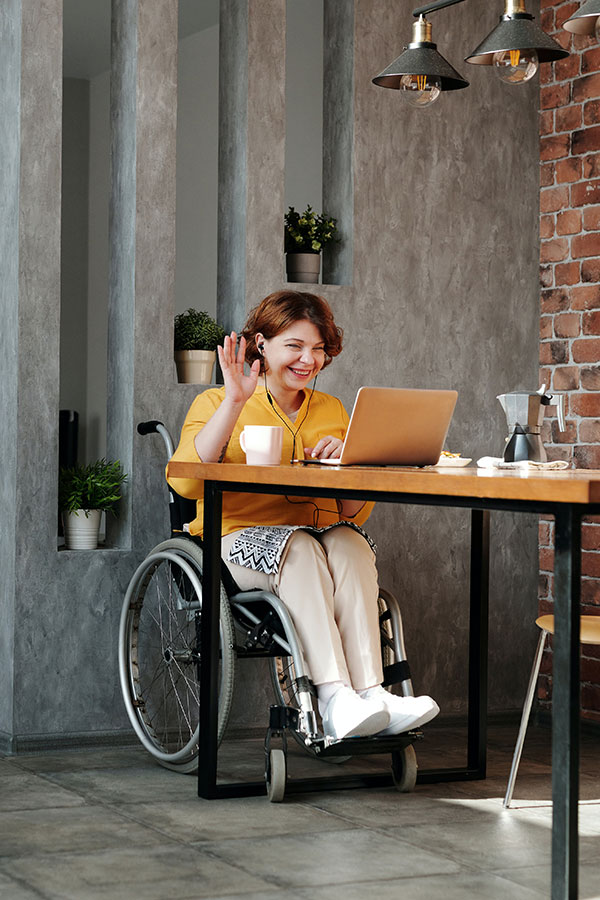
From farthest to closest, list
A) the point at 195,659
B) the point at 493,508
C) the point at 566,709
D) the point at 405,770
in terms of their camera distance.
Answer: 1. the point at 195,659
2. the point at 405,770
3. the point at 493,508
4. the point at 566,709

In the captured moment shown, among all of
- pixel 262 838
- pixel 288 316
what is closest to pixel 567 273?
pixel 288 316

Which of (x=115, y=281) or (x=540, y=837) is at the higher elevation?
(x=115, y=281)

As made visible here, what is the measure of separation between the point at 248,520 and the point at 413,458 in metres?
0.66

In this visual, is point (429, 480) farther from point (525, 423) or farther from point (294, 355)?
point (294, 355)

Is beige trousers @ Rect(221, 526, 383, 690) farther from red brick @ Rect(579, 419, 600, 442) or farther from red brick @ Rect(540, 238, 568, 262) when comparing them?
red brick @ Rect(540, 238, 568, 262)

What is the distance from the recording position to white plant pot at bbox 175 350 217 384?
3.81 m

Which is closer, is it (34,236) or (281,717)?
(281,717)

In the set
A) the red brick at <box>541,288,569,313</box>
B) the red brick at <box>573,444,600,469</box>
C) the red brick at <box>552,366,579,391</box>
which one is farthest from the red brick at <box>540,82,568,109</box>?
the red brick at <box>573,444,600,469</box>

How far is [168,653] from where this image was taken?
11.3 ft

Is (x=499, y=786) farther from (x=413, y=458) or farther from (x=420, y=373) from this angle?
(x=420, y=373)

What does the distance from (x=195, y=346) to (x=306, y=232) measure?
53cm

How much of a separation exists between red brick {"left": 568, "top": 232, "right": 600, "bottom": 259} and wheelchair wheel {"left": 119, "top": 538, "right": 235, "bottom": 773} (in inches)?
67.1

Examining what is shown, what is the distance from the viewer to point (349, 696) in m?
2.91

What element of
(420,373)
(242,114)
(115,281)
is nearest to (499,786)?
(420,373)
